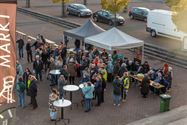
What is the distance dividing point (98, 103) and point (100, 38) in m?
5.78

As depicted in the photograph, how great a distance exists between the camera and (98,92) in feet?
58.4

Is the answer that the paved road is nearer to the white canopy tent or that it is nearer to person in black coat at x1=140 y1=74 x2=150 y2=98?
person in black coat at x1=140 y1=74 x2=150 y2=98

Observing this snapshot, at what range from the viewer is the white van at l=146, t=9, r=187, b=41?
2900cm

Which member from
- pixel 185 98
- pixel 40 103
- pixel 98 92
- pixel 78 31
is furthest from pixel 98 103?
pixel 78 31

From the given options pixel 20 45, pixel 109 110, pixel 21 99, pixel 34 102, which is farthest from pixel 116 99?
pixel 20 45

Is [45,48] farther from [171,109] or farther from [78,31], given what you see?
[171,109]

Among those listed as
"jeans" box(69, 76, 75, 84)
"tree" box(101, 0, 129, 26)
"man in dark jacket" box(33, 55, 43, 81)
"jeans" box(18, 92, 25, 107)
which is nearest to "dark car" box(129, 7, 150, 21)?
"tree" box(101, 0, 129, 26)

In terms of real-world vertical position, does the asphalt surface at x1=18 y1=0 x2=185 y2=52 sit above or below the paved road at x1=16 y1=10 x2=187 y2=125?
above

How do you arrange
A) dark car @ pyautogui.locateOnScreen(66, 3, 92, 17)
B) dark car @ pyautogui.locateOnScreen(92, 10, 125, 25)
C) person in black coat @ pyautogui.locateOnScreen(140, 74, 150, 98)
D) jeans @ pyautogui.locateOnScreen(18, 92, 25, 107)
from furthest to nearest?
dark car @ pyautogui.locateOnScreen(66, 3, 92, 17) → dark car @ pyautogui.locateOnScreen(92, 10, 125, 25) → person in black coat @ pyautogui.locateOnScreen(140, 74, 150, 98) → jeans @ pyautogui.locateOnScreen(18, 92, 25, 107)

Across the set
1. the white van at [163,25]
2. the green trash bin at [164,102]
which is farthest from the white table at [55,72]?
the white van at [163,25]

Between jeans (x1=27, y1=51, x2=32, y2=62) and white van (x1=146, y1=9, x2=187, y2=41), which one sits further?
white van (x1=146, y1=9, x2=187, y2=41)

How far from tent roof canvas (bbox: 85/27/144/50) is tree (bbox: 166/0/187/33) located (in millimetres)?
3986

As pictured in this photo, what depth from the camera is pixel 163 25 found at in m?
30.1

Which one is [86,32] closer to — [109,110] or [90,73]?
[90,73]
